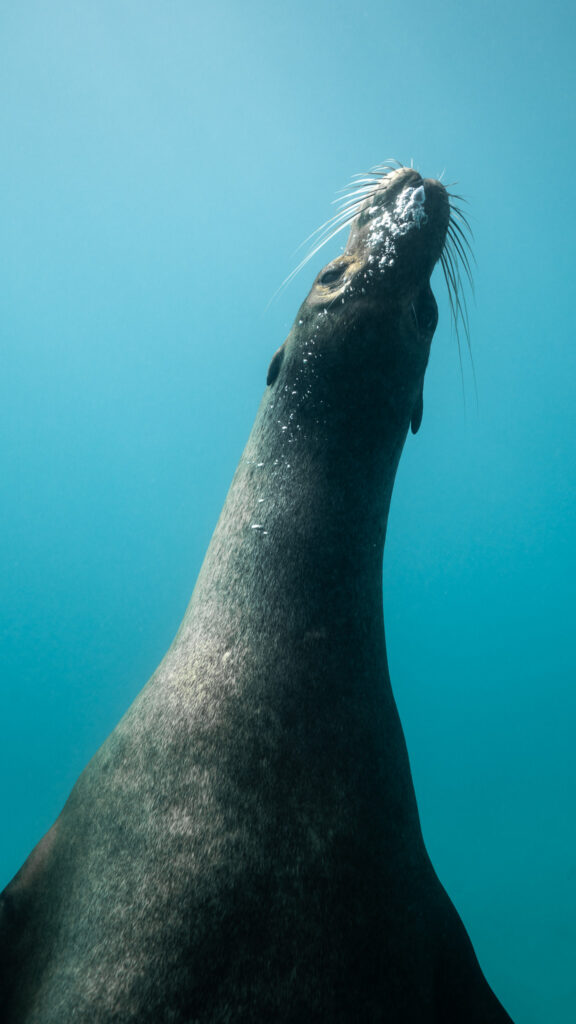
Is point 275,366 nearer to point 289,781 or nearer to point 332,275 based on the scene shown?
point 332,275

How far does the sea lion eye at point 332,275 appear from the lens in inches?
79.5

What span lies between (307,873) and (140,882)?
15.0 inches

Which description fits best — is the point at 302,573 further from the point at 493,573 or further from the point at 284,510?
the point at 493,573

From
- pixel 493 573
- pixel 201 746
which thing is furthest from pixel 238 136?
pixel 493 573

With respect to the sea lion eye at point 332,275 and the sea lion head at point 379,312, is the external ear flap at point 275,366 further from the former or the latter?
the sea lion eye at point 332,275

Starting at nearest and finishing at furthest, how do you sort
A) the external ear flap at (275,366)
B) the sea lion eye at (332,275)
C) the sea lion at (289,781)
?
the sea lion at (289,781) → the sea lion eye at (332,275) → the external ear flap at (275,366)

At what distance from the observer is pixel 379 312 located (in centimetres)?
188

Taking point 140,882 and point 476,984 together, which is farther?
point 476,984

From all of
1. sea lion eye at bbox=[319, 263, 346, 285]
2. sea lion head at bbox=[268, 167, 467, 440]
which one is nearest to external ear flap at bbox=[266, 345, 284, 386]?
sea lion head at bbox=[268, 167, 467, 440]

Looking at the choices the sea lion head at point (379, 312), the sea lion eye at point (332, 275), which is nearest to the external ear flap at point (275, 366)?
the sea lion head at point (379, 312)

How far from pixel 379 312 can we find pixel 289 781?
129 cm

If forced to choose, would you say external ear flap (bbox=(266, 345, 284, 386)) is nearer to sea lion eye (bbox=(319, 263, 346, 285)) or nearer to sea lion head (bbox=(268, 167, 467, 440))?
sea lion head (bbox=(268, 167, 467, 440))

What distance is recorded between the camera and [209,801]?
1493 mm

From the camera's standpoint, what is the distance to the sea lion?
1.40 m
